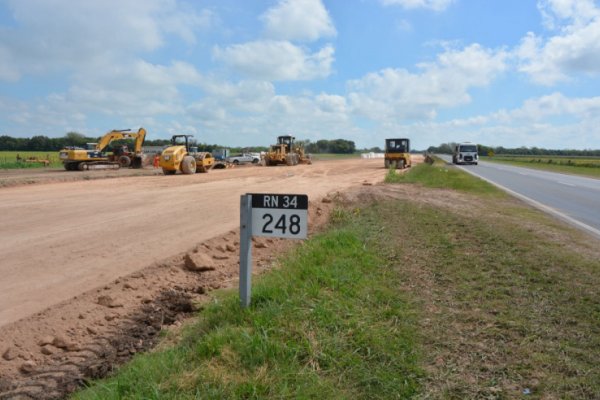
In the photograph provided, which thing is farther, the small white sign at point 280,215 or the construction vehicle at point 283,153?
the construction vehicle at point 283,153

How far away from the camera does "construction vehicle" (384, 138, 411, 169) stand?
1563 inches

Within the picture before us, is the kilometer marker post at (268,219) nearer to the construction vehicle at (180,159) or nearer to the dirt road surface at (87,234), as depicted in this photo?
the dirt road surface at (87,234)

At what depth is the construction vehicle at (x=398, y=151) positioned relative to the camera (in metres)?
39.7

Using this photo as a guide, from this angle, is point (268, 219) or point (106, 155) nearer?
point (268, 219)

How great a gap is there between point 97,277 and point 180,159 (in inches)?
901

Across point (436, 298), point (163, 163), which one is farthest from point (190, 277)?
point (163, 163)

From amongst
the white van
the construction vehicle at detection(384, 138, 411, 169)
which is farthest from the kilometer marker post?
the white van

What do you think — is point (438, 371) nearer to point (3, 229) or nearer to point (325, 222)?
point (325, 222)

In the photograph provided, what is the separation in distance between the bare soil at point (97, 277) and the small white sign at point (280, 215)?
1982mm

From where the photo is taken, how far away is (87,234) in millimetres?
10219

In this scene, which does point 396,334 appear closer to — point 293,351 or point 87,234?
point 293,351

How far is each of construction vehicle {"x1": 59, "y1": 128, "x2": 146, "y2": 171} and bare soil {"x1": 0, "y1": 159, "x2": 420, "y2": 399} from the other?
2083 cm

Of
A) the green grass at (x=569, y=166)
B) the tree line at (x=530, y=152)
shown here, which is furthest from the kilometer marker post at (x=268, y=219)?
the tree line at (x=530, y=152)

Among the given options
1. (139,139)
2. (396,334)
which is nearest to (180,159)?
(139,139)
